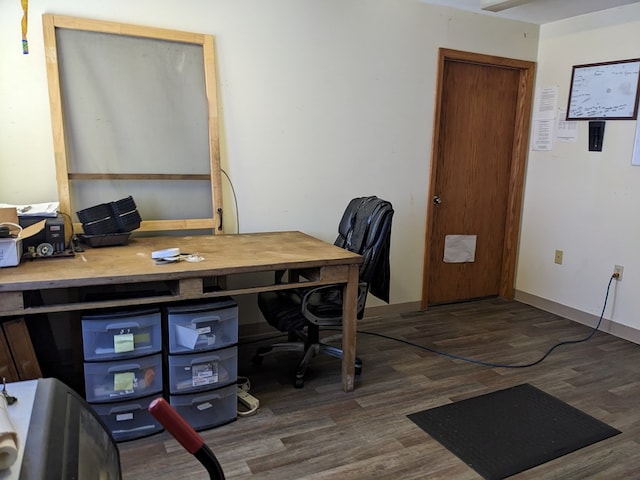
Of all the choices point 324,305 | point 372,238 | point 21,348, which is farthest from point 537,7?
point 21,348

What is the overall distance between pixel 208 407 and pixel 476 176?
2.92 metres

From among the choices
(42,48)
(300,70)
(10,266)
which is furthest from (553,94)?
(10,266)

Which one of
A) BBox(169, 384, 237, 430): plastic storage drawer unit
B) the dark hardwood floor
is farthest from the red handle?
BBox(169, 384, 237, 430): plastic storage drawer unit

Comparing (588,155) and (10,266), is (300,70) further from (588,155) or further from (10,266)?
(588,155)

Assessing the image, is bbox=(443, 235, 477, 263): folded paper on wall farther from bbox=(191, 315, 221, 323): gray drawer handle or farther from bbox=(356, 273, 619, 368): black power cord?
bbox=(191, 315, 221, 323): gray drawer handle

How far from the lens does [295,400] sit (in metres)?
2.45

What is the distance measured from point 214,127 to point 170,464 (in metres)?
1.88

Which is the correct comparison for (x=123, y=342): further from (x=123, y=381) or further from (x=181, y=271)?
(x=181, y=271)

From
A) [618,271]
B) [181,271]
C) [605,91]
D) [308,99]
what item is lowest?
[618,271]

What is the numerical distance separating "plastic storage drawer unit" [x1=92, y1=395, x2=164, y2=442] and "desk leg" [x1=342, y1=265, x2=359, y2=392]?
99 centimetres

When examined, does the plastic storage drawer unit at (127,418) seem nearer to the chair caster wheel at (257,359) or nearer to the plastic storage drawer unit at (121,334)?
the plastic storage drawer unit at (121,334)

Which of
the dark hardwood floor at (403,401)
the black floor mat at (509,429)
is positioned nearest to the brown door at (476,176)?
the dark hardwood floor at (403,401)

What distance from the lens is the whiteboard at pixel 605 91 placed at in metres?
3.29

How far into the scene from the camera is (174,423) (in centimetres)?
68
